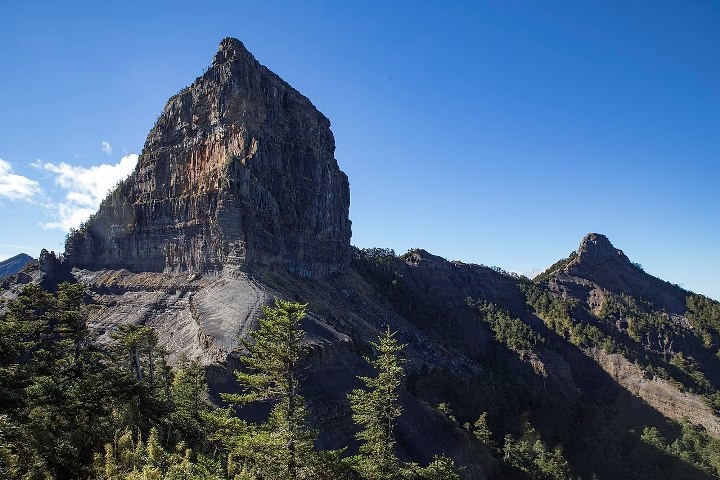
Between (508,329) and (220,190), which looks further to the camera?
(508,329)

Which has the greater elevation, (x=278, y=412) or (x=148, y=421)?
(x=278, y=412)

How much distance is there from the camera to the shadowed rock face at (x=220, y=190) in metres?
86.1

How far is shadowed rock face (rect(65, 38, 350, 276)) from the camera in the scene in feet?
283

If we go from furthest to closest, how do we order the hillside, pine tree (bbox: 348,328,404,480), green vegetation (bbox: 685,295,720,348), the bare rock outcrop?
the bare rock outcrop, green vegetation (bbox: 685,295,720,348), the hillside, pine tree (bbox: 348,328,404,480)

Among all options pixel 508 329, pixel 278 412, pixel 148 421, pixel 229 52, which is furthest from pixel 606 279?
pixel 278 412

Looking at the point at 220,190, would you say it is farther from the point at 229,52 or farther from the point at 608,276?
the point at 608,276

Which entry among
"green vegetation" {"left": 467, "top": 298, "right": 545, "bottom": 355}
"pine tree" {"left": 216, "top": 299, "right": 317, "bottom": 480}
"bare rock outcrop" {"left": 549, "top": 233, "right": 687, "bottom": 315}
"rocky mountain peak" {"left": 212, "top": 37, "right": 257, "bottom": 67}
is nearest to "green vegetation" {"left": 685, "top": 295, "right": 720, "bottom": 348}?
"bare rock outcrop" {"left": 549, "top": 233, "right": 687, "bottom": 315}

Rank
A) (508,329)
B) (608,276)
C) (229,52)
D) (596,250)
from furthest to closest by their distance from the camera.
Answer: (596,250), (608,276), (508,329), (229,52)

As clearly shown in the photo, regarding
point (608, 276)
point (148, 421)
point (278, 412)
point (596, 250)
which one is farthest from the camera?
point (596, 250)

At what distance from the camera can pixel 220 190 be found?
8575cm

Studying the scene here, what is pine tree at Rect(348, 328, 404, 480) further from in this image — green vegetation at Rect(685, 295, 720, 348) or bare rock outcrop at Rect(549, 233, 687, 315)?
green vegetation at Rect(685, 295, 720, 348)

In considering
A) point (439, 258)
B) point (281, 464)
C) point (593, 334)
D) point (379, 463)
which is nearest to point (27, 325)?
point (281, 464)

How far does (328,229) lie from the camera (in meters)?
123

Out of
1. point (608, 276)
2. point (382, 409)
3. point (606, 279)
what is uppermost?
point (608, 276)
